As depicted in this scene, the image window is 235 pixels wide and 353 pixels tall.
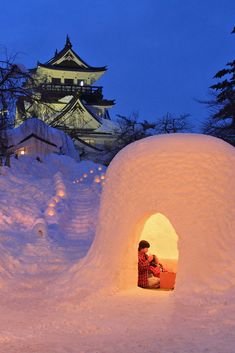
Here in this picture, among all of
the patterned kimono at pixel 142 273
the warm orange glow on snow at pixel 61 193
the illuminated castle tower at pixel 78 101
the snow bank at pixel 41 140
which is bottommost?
the patterned kimono at pixel 142 273

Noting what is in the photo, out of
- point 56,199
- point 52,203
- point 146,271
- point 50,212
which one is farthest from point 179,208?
point 56,199

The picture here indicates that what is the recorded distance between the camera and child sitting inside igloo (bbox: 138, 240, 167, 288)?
745 centimetres

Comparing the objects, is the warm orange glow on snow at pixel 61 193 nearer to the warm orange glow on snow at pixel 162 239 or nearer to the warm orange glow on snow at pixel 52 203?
the warm orange glow on snow at pixel 52 203

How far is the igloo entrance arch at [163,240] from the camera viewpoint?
8.62 m

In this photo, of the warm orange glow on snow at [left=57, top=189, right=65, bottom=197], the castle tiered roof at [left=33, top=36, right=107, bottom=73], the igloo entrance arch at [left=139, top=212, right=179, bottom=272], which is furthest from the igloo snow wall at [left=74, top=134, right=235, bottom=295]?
the castle tiered roof at [left=33, top=36, right=107, bottom=73]

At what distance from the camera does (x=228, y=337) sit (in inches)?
197

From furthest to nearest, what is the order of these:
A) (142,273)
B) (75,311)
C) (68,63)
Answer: (68,63) → (142,273) → (75,311)

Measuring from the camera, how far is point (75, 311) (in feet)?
20.9

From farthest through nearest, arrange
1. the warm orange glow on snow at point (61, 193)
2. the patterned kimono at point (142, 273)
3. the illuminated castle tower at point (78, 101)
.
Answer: the illuminated castle tower at point (78, 101)
the warm orange glow on snow at point (61, 193)
the patterned kimono at point (142, 273)

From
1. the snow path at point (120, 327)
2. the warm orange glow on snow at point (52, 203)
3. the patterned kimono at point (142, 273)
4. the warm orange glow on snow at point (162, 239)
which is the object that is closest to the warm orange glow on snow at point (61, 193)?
the warm orange glow on snow at point (52, 203)

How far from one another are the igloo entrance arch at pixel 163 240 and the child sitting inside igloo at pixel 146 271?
0.88m

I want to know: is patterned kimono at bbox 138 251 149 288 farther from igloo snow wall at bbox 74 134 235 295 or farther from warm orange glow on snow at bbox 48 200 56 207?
warm orange glow on snow at bbox 48 200 56 207

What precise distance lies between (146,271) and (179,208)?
1508 mm

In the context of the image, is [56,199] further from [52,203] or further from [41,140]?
[41,140]
